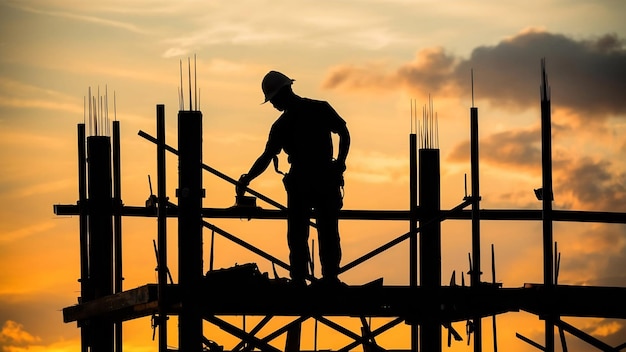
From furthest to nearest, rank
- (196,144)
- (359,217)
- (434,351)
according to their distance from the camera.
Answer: (359,217), (434,351), (196,144)

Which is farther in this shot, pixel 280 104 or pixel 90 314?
pixel 90 314

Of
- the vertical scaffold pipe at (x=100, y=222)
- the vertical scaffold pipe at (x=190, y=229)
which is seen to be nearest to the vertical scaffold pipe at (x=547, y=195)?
the vertical scaffold pipe at (x=190, y=229)

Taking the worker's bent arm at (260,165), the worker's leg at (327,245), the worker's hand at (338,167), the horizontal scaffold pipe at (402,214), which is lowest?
the worker's leg at (327,245)

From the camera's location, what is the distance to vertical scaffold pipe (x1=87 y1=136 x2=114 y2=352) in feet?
86.2

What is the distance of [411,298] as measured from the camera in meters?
22.5

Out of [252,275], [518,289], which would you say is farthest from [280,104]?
[518,289]

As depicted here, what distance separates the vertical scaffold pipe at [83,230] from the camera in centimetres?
2681

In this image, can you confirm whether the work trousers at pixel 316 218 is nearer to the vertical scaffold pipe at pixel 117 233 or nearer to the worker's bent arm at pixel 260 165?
the worker's bent arm at pixel 260 165

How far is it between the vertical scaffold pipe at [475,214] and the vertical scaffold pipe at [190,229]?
412 centimetres

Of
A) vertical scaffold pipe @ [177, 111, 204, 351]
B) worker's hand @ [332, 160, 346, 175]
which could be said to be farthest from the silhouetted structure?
worker's hand @ [332, 160, 346, 175]

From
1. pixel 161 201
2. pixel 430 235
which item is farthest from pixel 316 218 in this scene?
pixel 430 235

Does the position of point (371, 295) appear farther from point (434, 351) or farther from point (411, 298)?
point (434, 351)

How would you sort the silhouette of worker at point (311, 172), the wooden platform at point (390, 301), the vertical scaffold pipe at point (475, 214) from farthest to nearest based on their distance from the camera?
the vertical scaffold pipe at point (475, 214), the silhouette of worker at point (311, 172), the wooden platform at point (390, 301)

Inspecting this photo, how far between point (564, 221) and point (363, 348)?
4.04 meters
